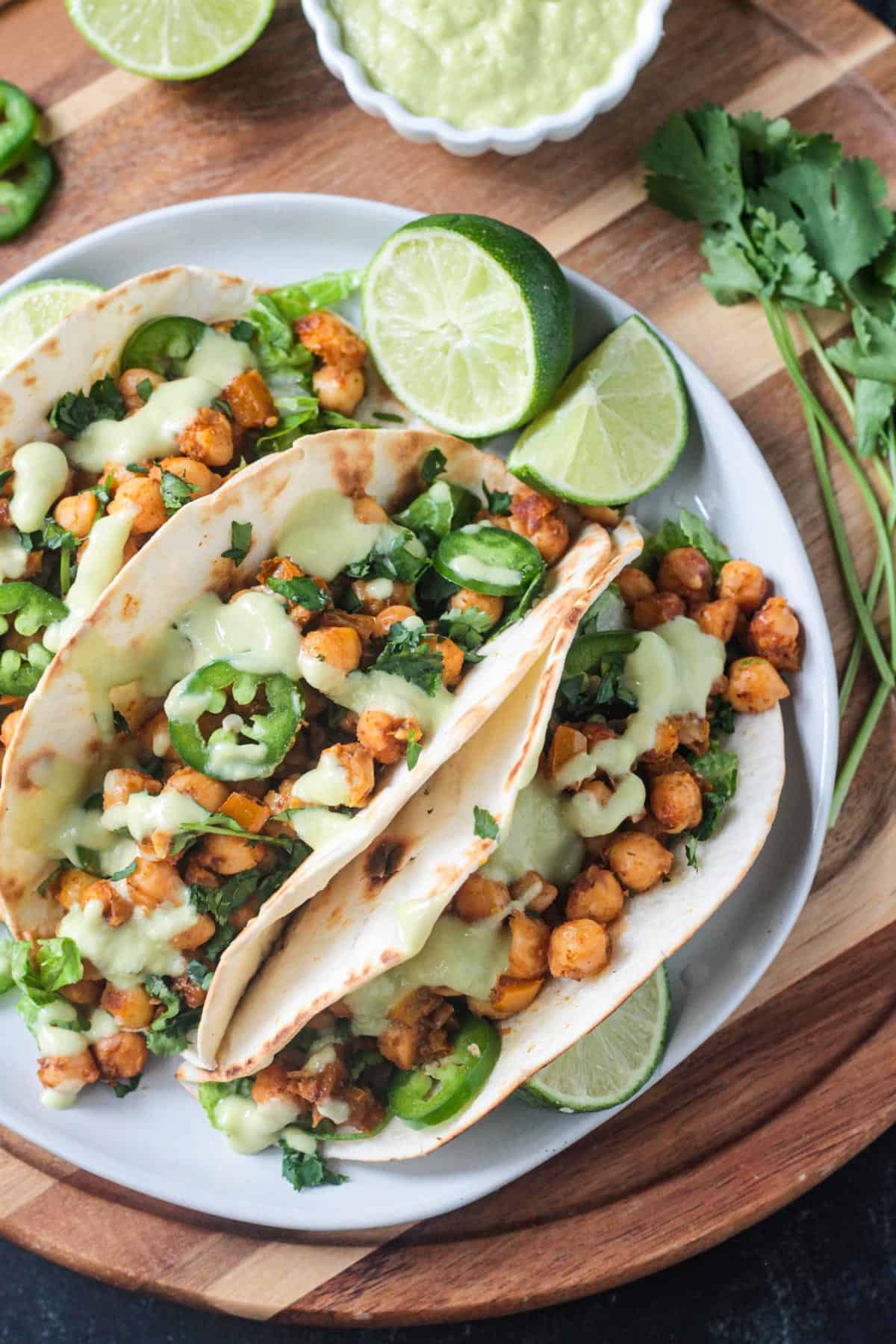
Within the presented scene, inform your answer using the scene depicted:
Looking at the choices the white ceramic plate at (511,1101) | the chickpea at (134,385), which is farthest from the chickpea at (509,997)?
the chickpea at (134,385)

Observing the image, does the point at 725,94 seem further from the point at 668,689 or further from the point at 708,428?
the point at 668,689

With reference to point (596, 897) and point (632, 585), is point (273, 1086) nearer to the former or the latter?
point (596, 897)

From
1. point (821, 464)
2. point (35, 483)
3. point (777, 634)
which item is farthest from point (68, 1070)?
point (821, 464)

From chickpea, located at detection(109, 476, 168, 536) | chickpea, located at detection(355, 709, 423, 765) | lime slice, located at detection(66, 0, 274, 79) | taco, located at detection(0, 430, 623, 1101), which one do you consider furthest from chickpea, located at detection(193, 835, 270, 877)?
lime slice, located at detection(66, 0, 274, 79)

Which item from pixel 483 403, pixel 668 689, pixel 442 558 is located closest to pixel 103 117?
pixel 483 403

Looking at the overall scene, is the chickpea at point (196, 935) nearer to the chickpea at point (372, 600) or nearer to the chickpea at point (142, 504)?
the chickpea at point (372, 600)
